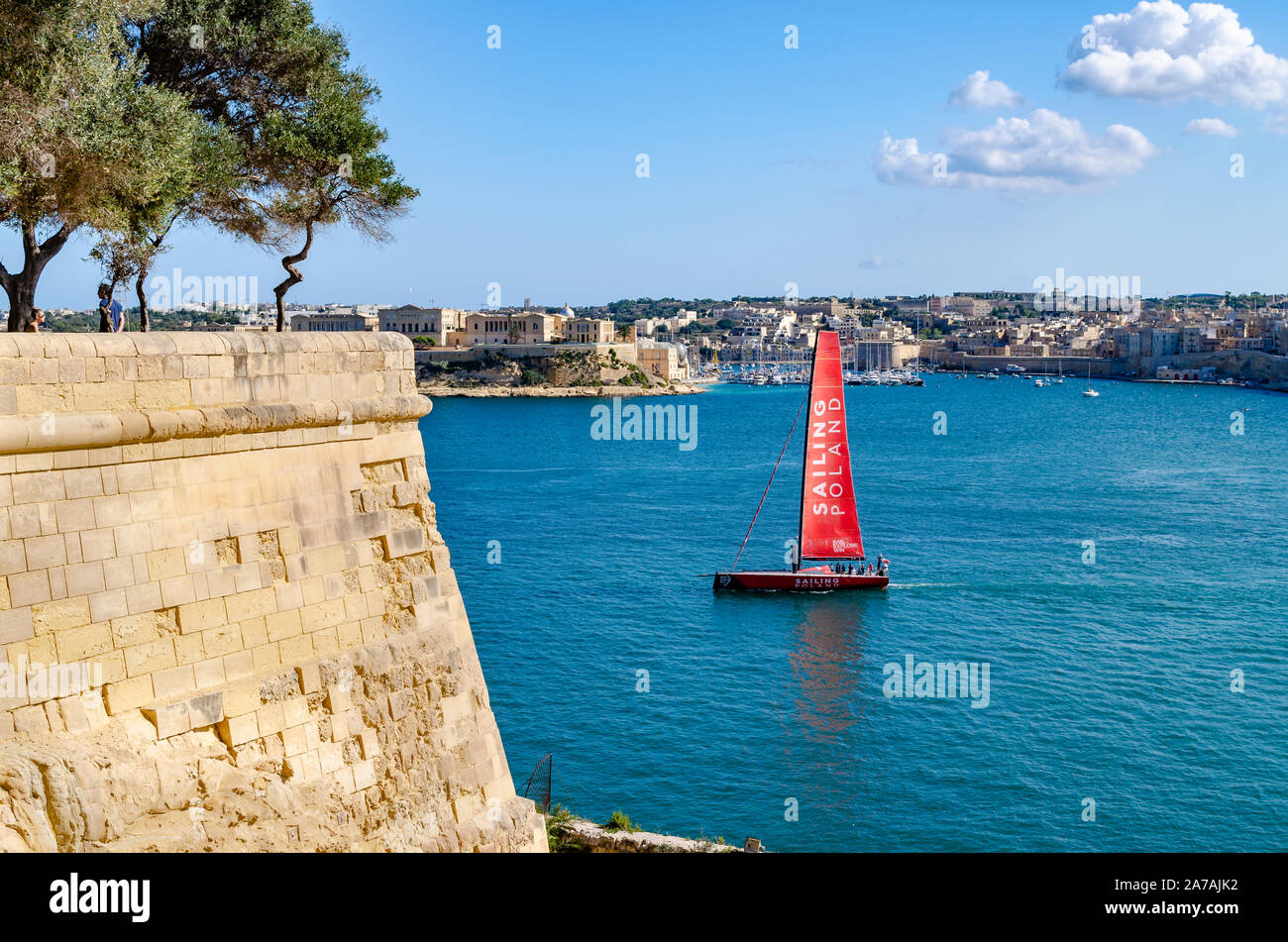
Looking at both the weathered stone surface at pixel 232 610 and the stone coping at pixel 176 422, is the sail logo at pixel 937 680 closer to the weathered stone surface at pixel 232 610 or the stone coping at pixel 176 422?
the weathered stone surface at pixel 232 610

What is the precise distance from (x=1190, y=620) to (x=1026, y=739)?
922 cm

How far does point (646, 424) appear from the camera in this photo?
7862cm

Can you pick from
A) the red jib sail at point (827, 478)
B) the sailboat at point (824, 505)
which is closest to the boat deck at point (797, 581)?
the sailboat at point (824, 505)

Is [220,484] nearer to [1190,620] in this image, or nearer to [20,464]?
[20,464]

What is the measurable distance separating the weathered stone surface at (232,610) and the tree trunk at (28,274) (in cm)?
255

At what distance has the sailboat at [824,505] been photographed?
27156 millimetres

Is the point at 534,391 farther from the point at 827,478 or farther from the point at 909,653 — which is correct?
the point at 909,653

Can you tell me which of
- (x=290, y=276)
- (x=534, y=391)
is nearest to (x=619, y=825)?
(x=290, y=276)

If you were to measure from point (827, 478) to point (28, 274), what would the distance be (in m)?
22.8

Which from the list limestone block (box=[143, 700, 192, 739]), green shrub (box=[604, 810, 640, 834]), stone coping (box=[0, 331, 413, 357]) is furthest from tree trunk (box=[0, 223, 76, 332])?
green shrub (box=[604, 810, 640, 834])

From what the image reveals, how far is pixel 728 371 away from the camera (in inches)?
5517

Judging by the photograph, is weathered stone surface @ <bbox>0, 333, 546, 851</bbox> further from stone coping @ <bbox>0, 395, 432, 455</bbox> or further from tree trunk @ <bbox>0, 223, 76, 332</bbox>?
tree trunk @ <bbox>0, 223, 76, 332</bbox>

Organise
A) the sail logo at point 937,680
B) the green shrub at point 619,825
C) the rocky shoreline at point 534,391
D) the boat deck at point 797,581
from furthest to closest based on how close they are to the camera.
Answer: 1. the rocky shoreline at point 534,391
2. the boat deck at point 797,581
3. the sail logo at point 937,680
4. the green shrub at point 619,825
